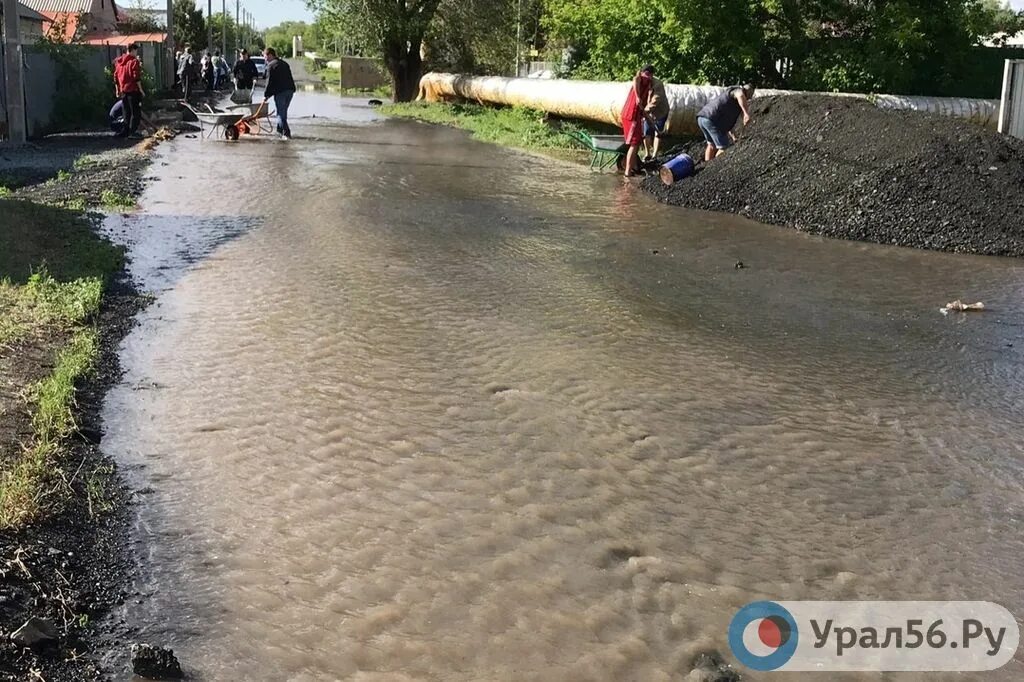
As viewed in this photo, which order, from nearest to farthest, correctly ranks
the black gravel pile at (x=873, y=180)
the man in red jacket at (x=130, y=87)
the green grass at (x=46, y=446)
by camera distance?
the green grass at (x=46, y=446)
the black gravel pile at (x=873, y=180)
the man in red jacket at (x=130, y=87)

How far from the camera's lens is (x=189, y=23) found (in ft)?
225

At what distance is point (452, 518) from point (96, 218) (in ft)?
25.9

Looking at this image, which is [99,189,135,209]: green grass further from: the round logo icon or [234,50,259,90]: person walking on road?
[234,50,259,90]: person walking on road

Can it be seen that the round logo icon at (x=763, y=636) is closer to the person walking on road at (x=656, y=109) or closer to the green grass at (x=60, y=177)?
the green grass at (x=60, y=177)

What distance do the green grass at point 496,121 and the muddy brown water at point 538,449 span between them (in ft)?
41.9

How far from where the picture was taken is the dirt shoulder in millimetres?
3539

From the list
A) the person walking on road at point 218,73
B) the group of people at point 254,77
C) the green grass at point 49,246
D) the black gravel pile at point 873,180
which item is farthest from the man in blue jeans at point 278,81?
the person walking on road at point 218,73

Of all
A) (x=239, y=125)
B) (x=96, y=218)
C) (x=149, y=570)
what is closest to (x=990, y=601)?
(x=149, y=570)

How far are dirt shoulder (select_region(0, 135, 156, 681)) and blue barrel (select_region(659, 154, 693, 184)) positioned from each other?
28.3 ft

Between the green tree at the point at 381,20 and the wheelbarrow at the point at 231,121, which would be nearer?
the wheelbarrow at the point at 231,121

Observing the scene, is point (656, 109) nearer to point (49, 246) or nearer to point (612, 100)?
point (612, 100)

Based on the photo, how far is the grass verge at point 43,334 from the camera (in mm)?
4465

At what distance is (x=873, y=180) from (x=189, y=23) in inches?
2551

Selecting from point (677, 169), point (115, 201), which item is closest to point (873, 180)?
point (677, 169)
